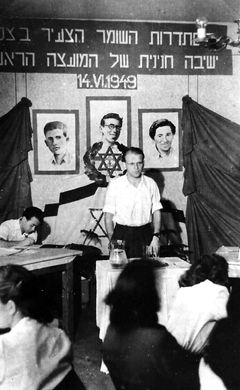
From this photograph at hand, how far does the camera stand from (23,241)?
13.6ft

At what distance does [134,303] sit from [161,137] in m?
4.18

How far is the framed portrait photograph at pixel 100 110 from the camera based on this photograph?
5.57m

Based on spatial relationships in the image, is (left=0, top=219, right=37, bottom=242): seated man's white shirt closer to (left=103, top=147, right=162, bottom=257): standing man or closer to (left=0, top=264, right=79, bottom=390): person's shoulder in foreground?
(left=103, top=147, right=162, bottom=257): standing man

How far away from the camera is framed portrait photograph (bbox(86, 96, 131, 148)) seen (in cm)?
557

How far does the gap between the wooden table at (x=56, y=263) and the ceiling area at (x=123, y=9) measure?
9.82 ft

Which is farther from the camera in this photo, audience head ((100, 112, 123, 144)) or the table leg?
audience head ((100, 112, 123, 144))

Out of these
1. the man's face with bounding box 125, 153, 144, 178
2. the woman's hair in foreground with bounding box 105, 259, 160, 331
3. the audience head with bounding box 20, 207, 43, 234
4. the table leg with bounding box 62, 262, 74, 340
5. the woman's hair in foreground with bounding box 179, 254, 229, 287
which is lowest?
the table leg with bounding box 62, 262, 74, 340

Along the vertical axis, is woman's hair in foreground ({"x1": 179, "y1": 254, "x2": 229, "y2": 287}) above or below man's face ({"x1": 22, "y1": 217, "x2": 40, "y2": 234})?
below

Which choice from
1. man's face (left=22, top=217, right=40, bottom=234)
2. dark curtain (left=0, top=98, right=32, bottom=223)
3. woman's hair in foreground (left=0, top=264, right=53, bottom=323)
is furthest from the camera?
dark curtain (left=0, top=98, right=32, bottom=223)

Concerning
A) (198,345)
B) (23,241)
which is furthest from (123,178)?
(198,345)

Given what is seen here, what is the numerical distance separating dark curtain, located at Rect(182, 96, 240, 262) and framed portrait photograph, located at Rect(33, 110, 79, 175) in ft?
4.55

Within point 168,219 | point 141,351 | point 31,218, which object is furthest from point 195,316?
point 168,219

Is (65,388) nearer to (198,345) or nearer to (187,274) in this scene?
(198,345)

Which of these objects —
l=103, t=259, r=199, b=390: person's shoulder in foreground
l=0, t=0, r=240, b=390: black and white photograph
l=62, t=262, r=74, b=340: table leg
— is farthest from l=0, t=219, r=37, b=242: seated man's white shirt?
l=103, t=259, r=199, b=390: person's shoulder in foreground
